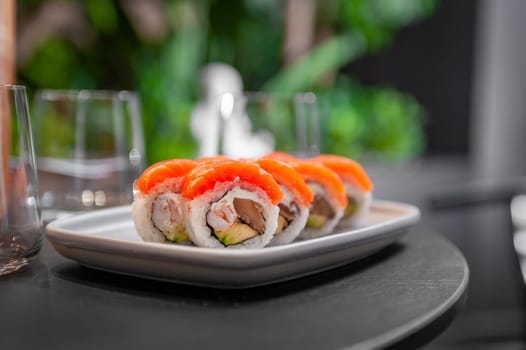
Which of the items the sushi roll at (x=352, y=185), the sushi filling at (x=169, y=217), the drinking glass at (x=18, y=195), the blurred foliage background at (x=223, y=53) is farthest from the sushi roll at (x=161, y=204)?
the blurred foliage background at (x=223, y=53)

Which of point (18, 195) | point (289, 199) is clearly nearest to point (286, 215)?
point (289, 199)

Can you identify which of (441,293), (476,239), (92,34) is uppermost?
(92,34)

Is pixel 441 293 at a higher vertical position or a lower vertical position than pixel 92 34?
lower

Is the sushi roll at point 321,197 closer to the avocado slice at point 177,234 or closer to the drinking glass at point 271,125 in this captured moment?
the avocado slice at point 177,234

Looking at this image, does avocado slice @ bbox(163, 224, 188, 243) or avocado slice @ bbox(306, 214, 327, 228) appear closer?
avocado slice @ bbox(163, 224, 188, 243)

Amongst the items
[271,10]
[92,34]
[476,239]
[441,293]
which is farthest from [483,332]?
[441,293]

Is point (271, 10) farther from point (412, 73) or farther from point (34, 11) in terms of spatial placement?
point (34, 11)

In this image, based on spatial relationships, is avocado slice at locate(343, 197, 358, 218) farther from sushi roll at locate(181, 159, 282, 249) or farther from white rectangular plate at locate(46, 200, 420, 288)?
sushi roll at locate(181, 159, 282, 249)

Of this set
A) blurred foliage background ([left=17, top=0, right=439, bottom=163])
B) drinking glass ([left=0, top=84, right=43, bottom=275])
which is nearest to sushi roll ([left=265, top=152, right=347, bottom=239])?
drinking glass ([left=0, top=84, right=43, bottom=275])
